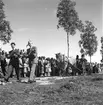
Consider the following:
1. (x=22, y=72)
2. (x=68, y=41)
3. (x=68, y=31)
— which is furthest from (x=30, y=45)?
(x=68, y=31)

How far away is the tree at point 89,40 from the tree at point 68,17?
29.3 ft

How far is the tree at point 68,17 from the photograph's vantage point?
3566 centimetres

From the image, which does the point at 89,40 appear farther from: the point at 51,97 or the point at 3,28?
the point at 51,97

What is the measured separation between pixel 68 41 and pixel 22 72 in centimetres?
1635

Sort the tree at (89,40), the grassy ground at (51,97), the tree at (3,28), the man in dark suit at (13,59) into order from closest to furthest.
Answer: the grassy ground at (51,97) < the man in dark suit at (13,59) < the tree at (3,28) < the tree at (89,40)

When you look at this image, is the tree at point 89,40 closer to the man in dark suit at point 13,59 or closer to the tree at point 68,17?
the tree at point 68,17

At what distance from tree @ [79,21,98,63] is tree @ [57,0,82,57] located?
8936 millimetres

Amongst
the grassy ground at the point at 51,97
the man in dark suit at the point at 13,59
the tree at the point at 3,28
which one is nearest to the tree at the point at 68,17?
the tree at the point at 3,28

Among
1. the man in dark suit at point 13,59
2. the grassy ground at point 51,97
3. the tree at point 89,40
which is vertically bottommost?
the grassy ground at point 51,97

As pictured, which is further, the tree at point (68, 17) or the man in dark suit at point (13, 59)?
the tree at point (68, 17)

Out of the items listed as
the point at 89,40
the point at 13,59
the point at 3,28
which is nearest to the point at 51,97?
the point at 13,59

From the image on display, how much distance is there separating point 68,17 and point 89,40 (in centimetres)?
1103

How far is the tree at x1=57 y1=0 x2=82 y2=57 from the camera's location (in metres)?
35.7

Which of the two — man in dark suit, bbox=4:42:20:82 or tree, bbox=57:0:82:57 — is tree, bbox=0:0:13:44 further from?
man in dark suit, bbox=4:42:20:82
